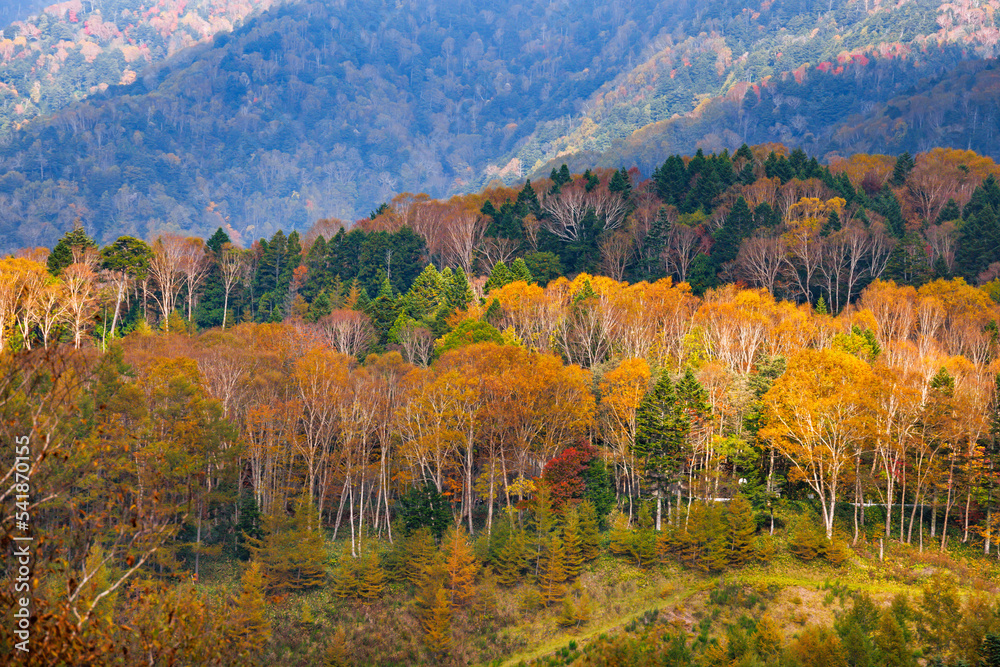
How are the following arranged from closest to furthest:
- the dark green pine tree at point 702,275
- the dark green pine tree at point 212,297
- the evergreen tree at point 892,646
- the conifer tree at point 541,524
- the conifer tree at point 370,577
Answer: the evergreen tree at point 892,646, the conifer tree at point 370,577, the conifer tree at point 541,524, the dark green pine tree at point 702,275, the dark green pine tree at point 212,297

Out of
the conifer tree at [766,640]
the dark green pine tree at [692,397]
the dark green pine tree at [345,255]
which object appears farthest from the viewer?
the dark green pine tree at [345,255]

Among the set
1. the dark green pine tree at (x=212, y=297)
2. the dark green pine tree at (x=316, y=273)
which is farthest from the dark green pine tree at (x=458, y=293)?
the dark green pine tree at (x=212, y=297)

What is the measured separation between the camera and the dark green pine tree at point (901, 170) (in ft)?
331

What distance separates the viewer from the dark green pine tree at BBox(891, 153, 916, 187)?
100938 mm

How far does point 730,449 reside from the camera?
51.4 m

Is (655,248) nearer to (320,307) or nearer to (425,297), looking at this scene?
(425,297)

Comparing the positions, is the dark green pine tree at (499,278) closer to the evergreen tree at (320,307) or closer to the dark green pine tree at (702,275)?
the evergreen tree at (320,307)

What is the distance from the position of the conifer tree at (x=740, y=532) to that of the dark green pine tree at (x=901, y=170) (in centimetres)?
7018

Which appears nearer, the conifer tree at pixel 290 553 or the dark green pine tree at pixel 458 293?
the conifer tree at pixel 290 553

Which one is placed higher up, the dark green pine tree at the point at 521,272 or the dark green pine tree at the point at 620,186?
the dark green pine tree at the point at 620,186

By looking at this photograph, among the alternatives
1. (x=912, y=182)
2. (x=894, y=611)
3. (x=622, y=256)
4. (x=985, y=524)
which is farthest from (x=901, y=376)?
(x=912, y=182)

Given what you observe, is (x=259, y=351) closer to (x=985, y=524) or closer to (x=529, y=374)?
(x=529, y=374)

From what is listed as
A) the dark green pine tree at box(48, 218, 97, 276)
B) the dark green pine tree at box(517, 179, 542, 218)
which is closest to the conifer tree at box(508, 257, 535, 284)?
the dark green pine tree at box(517, 179, 542, 218)

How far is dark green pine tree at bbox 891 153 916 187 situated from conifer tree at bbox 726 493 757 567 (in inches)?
2763
